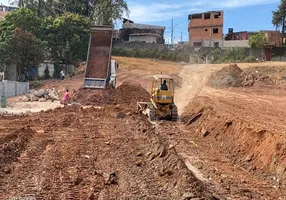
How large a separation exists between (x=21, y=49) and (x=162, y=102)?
877 inches

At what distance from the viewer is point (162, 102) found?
1958cm

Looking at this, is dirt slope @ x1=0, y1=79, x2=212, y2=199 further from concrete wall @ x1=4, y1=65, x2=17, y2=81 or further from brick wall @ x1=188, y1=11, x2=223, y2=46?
brick wall @ x1=188, y1=11, x2=223, y2=46

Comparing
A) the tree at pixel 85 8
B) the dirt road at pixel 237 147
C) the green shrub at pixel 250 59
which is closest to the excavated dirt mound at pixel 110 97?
the dirt road at pixel 237 147

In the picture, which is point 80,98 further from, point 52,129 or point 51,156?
point 51,156

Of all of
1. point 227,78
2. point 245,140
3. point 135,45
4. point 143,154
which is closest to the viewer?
point 143,154

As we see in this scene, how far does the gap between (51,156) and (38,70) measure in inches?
1322

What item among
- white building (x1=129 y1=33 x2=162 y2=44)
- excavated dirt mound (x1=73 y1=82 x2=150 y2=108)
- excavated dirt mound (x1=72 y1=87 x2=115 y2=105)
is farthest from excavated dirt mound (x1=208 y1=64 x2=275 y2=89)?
white building (x1=129 y1=33 x2=162 y2=44)

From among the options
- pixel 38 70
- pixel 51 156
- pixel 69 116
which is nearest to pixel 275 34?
pixel 38 70

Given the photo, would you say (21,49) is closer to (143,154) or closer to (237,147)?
(237,147)

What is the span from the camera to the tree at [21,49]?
37.5m

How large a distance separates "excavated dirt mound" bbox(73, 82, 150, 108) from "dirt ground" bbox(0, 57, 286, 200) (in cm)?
315

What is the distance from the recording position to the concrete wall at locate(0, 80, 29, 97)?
102ft

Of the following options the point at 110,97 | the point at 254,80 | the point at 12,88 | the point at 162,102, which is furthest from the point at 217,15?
the point at 162,102

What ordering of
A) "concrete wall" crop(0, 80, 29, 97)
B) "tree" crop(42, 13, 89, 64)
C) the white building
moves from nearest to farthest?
"concrete wall" crop(0, 80, 29, 97)
"tree" crop(42, 13, 89, 64)
the white building
